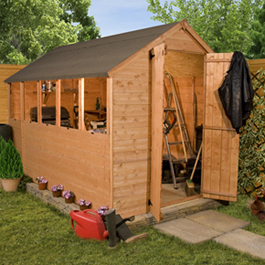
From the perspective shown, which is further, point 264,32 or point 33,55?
point 264,32

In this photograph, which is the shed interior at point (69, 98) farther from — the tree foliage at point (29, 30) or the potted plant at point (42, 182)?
the tree foliage at point (29, 30)

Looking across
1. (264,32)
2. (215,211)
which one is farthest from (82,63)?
(264,32)

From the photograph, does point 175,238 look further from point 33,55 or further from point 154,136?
point 33,55

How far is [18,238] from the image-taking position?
16.6 ft

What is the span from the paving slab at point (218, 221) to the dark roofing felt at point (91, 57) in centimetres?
262

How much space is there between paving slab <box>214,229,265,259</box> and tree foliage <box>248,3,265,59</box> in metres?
20.3

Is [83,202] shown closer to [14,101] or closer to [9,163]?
[9,163]

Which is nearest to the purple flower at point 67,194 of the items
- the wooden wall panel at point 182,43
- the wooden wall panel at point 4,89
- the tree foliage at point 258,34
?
the wooden wall panel at point 182,43

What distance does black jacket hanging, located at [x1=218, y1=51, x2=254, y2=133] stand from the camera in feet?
18.7

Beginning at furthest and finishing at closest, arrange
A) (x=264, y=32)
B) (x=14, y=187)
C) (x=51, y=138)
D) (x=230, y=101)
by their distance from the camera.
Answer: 1. (x=264, y=32)
2. (x=14, y=187)
3. (x=51, y=138)
4. (x=230, y=101)

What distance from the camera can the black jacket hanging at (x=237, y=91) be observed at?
5.69 metres

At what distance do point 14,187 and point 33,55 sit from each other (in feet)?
46.3

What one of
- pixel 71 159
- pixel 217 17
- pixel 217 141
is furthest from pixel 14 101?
pixel 217 17

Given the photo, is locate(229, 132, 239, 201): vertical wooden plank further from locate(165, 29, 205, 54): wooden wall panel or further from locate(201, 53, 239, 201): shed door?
locate(165, 29, 205, 54): wooden wall panel
